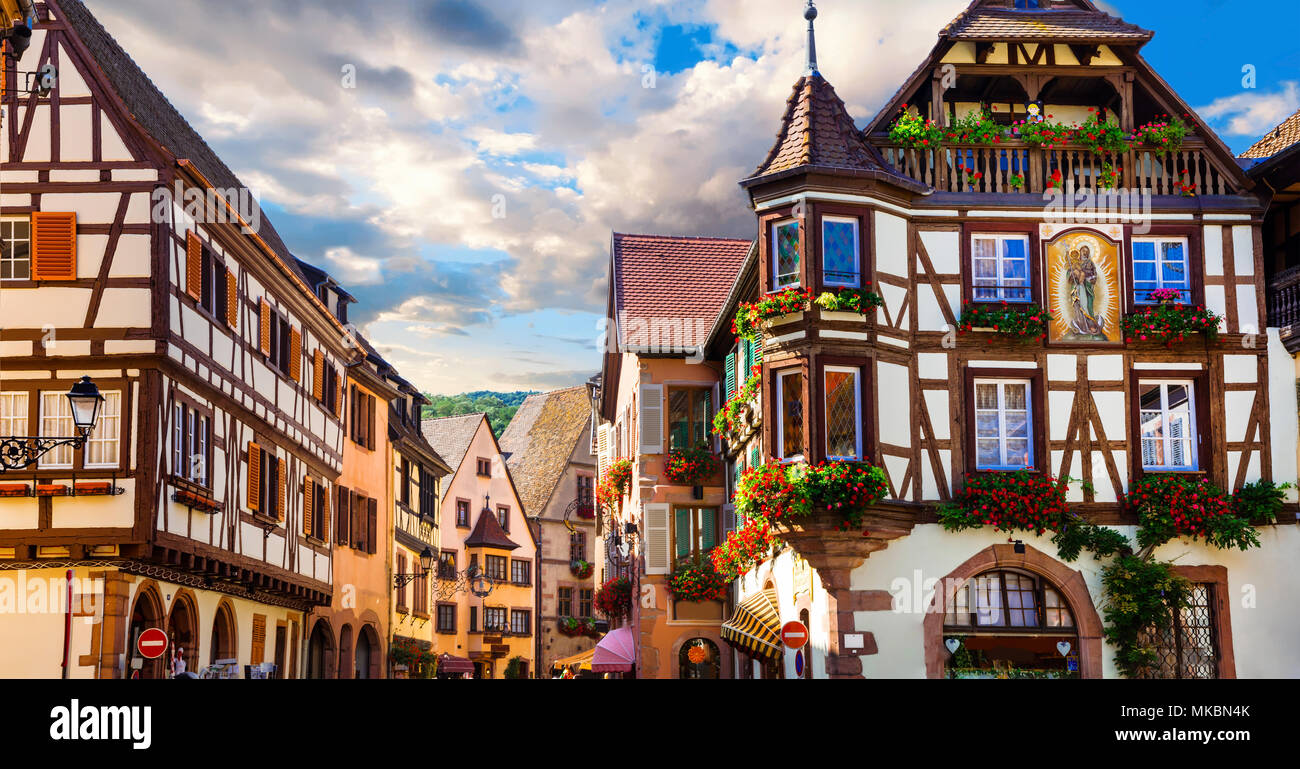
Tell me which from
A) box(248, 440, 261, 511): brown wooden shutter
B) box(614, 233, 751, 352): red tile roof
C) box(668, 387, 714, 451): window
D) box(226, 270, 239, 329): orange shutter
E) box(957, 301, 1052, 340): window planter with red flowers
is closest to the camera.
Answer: box(957, 301, 1052, 340): window planter with red flowers

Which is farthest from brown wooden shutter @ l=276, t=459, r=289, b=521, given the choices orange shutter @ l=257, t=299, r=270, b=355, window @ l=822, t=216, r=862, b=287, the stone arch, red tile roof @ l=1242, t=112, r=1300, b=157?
red tile roof @ l=1242, t=112, r=1300, b=157

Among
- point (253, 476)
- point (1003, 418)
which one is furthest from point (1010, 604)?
point (253, 476)

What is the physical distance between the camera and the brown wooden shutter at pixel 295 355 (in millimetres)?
30047

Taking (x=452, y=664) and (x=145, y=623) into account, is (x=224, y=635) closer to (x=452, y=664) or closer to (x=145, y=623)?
(x=145, y=623)

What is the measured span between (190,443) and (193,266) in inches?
109

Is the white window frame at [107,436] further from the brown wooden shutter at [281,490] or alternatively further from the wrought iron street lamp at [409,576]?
the wrought iron street lamp at [409,576]

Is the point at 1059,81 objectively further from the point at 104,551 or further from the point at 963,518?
the point at 104,551

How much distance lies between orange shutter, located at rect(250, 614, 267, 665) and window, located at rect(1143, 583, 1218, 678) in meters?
Answer: 16.0

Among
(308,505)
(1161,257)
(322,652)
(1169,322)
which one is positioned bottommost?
(322,652)

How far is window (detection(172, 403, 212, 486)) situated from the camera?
72.9 feet

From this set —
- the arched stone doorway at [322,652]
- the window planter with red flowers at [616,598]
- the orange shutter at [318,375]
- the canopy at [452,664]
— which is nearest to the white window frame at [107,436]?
the orange shutter at [318,375]

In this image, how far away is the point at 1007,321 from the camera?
77.2ft

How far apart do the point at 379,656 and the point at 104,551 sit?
741 inches

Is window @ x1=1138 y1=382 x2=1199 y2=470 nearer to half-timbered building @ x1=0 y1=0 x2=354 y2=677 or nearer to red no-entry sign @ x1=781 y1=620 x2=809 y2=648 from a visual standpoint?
red no-entry sign @ x1=781 y1=620 x2=809 y2=648
